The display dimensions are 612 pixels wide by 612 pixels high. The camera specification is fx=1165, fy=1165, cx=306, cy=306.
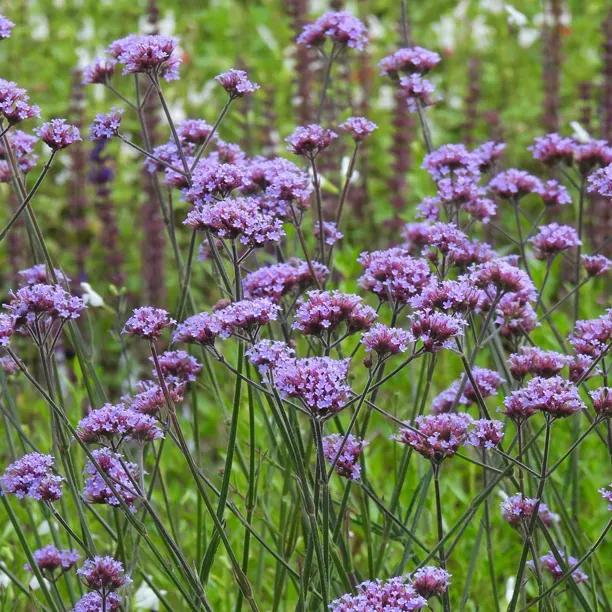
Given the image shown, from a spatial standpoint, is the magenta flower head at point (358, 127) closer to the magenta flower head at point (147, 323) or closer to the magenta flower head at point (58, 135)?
the magenta flower head at point (58, 135)

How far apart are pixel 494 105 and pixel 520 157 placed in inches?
24.9

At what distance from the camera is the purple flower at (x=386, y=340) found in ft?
6.10

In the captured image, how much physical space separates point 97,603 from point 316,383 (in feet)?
1.90

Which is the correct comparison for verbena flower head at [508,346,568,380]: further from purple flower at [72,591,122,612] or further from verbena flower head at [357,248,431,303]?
purple flower at [72,591,122,612]

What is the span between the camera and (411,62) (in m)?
2.68

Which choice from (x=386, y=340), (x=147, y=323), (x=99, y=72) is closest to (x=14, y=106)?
(x=99, y=72)

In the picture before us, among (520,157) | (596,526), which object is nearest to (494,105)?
(520,157)

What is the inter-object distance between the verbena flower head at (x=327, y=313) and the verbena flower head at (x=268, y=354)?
65 mm

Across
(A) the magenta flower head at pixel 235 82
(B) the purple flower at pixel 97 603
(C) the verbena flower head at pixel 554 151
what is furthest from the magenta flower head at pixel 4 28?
(C) the verbena flower head at pixel 554 151

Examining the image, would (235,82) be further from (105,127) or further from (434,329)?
(434,329)

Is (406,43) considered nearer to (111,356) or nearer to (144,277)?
(144,277)

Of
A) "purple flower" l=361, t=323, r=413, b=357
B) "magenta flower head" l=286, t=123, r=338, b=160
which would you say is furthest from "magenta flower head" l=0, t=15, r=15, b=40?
"purple flower" l=361, t=323, r=413, b=357

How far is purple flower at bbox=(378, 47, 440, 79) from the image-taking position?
2.67 meters

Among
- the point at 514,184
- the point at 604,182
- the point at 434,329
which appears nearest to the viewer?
the point at 434,329
